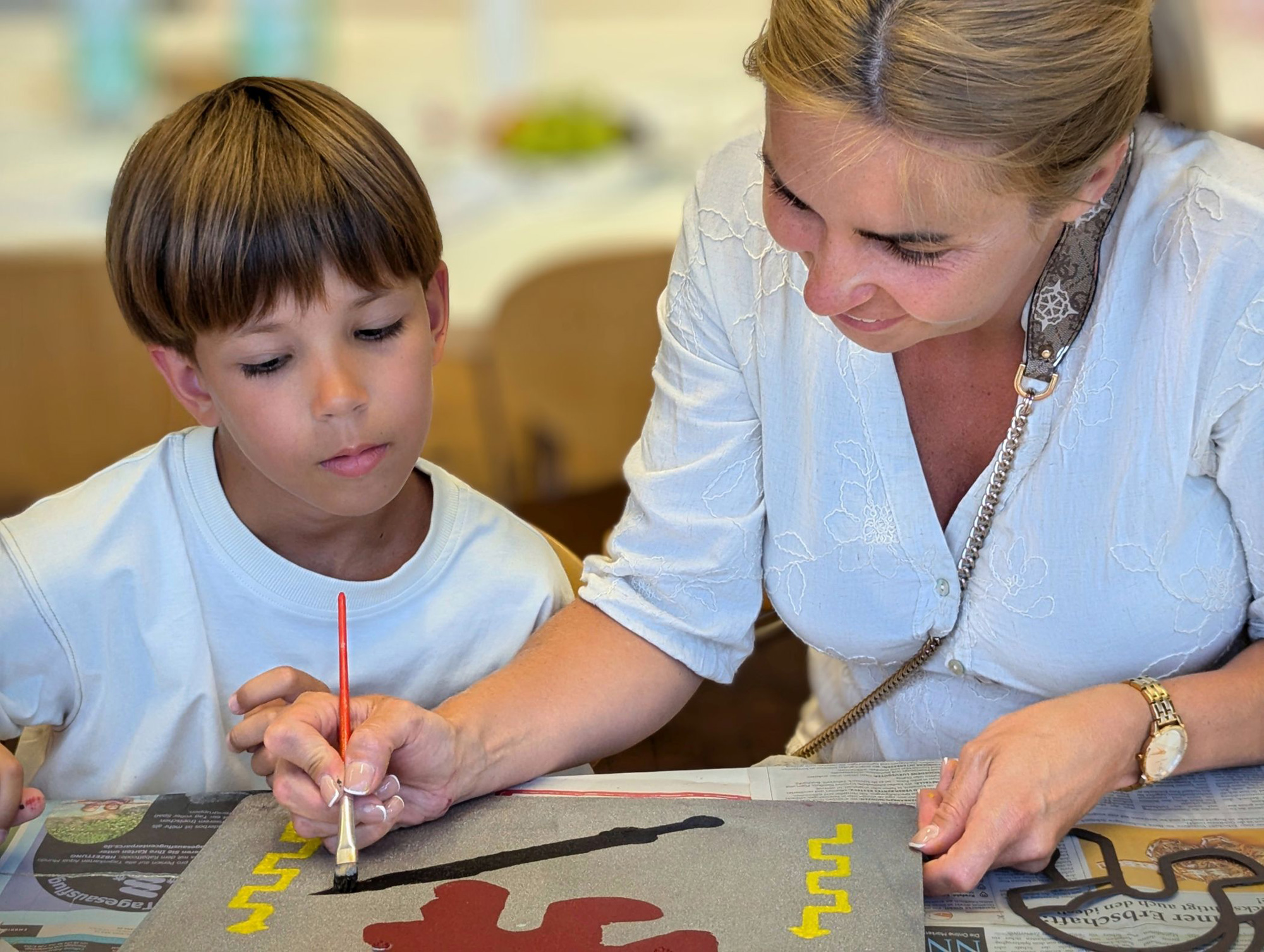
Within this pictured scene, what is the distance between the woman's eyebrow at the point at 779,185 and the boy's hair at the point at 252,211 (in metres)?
0.31

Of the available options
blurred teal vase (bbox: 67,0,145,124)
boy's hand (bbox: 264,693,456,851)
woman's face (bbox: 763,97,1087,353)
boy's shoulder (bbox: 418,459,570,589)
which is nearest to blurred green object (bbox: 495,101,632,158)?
blurred teal vase (bbox: 67,0,145,124)

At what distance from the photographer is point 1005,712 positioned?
1231 millimetres

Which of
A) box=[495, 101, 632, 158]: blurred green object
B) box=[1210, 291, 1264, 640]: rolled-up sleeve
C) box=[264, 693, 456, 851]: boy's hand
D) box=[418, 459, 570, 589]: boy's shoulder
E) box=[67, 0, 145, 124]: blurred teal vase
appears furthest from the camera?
box=[67, 0, 145, 124]: blurred teal vase

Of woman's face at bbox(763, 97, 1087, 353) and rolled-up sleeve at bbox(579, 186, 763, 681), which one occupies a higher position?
woman's face at bbox(763, 97, 1087, 353)

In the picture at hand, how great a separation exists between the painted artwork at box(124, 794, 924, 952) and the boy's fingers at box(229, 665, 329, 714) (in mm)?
83

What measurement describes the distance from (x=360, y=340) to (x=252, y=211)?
13cm

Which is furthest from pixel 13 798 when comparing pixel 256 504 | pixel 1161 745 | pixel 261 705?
pixel 1161 745

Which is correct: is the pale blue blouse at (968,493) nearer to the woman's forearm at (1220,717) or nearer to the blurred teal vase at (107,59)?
the woman's forearm at (1220,717)

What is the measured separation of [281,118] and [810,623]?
614 mm

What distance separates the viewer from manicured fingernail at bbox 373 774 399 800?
3.23 feet

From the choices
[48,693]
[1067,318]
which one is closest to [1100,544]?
[1067,318]

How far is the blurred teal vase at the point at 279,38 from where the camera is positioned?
3.82m

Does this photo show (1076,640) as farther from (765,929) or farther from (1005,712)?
(765,929)

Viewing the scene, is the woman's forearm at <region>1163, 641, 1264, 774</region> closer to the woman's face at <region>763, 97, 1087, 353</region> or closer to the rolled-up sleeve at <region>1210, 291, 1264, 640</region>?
the rolled-up sleeve at <region>1210, 291, 1264, 640</region>
